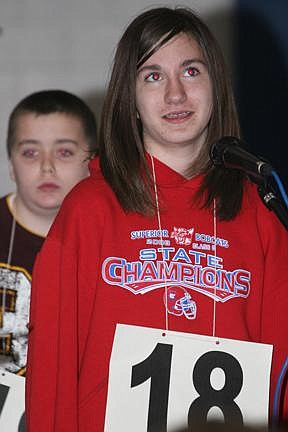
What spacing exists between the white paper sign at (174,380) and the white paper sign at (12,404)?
524 mm

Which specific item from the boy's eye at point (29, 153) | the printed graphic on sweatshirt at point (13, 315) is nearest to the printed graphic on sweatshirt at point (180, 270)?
the printed graphic on sweatshirt at point (13, 315)

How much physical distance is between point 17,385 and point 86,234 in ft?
1.97

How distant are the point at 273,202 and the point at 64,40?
2.36m

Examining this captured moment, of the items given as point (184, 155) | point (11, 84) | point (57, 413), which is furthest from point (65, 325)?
point (11, 84)

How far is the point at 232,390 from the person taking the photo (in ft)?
7.20

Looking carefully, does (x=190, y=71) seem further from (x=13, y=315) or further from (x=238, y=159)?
(x=13, y=315)

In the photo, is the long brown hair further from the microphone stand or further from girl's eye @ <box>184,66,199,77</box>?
the microphone stand

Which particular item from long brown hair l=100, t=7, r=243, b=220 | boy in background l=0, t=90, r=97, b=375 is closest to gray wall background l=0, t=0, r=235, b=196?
boy in background l=0, t=90, r=97, b=375

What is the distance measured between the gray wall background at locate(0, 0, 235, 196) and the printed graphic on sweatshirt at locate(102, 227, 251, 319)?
196cm

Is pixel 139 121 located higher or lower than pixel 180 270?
higher

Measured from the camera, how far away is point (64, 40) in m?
4.18

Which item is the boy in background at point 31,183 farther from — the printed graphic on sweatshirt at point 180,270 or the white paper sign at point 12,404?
the printed graphic on sweatshirt at point 180,270

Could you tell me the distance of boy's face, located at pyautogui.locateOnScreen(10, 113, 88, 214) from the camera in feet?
10.3

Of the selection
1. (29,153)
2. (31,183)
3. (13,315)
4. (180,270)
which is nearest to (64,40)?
(29,153)
